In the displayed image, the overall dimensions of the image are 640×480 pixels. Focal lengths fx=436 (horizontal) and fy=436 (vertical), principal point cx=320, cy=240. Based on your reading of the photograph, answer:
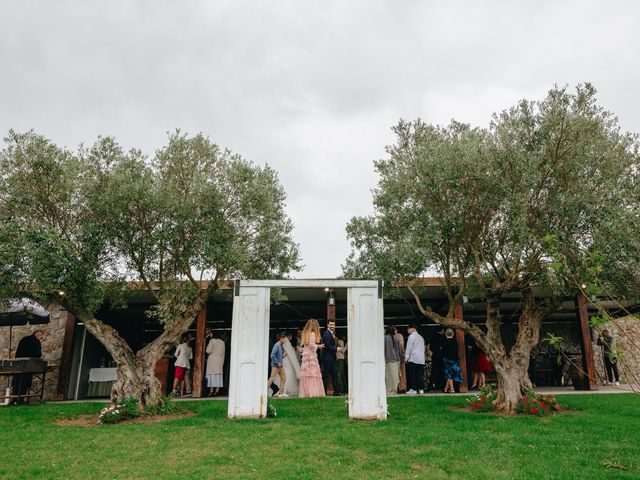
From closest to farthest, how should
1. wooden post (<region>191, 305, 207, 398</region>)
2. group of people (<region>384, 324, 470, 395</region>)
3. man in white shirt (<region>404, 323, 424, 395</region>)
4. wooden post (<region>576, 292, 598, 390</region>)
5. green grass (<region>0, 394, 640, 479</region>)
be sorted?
→ green grass (<region>0, 394, 640, 479</region>) → man in white shirt (<region>404, 323, 424, 395</region>) → group of people (<region>384, 324, 470, 395</region>) → wooden post (<region>191, 305, 207, 398</region>) → wooden post (<region>576, 292, 598, 390</region>)

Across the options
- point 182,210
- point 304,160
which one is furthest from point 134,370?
point 304,160

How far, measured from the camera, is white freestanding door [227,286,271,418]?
8.77 m

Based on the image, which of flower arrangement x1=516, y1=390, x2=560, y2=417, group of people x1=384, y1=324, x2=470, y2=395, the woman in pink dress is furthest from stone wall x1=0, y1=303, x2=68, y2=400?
flower arrangement x1=516, y1=390, x2=560, y2=417

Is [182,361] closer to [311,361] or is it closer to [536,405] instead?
[311,361]

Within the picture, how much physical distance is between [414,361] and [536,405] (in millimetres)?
4277

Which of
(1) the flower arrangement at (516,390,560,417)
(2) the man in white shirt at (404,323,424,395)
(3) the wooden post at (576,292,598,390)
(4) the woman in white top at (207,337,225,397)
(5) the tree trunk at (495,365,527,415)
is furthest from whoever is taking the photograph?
(3) the wooden post at (576,292,598,390)

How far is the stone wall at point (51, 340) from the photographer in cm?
1553

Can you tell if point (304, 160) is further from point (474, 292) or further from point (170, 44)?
point (474, 292)

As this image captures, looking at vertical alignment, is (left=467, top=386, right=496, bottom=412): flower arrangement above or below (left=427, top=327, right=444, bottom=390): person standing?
below

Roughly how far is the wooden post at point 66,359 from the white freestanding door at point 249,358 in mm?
8883

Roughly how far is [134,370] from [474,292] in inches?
359

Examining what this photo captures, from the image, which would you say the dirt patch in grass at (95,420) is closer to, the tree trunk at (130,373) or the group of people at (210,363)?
the tree trunk at (130,373)

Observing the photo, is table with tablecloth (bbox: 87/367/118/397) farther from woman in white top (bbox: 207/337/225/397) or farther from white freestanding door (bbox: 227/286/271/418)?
white freestanding door (bbox: 227/286/271/418)

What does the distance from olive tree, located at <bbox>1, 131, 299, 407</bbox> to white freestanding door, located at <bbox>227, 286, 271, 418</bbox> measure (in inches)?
65.2
